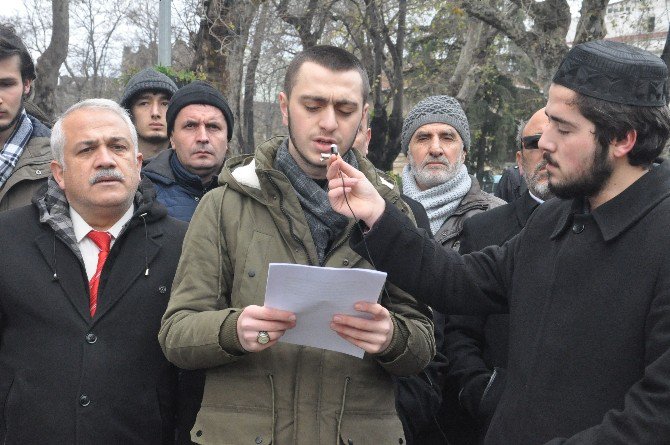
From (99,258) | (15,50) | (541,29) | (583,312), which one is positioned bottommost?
(99,258)

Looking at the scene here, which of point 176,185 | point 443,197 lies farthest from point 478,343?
point 176,185

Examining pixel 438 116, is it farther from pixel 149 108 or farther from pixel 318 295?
pixel 318 295

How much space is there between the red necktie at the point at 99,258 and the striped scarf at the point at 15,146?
3.23 feet

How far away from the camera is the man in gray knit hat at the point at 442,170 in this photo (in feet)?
14.7

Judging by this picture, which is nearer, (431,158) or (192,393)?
(192,393)

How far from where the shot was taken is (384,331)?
259 centimetres

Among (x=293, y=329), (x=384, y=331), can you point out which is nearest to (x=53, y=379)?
(x=293, y=329)

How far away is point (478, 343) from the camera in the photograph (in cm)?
364

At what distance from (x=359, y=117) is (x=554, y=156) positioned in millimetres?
846

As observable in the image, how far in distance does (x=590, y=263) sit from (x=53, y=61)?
14.7 metres

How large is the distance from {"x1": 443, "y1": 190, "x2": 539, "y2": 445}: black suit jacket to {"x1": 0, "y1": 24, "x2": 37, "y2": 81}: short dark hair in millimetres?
2543

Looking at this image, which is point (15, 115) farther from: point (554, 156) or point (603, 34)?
point (603, 34)

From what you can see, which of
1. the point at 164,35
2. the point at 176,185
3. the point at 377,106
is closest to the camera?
the point at 176,185

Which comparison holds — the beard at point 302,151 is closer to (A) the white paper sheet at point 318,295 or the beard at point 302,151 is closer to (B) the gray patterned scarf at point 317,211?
(B) the gray patterned scarf at point 317,211
